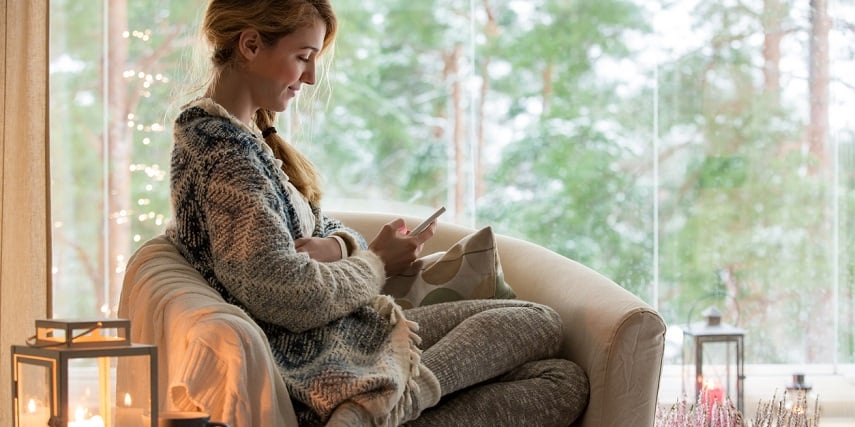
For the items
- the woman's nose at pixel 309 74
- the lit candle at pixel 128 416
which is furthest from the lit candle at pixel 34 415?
the woman's nose at pixel 309 74

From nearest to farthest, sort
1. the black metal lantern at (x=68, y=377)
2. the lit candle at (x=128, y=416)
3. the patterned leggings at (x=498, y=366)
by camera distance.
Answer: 1. the black metal lantern at (x=68, y=377)
2. the lit candle at (x=128, y=416)
3. the patterned leggings at (x=498, y=366)

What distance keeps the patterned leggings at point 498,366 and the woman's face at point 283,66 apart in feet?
1.56

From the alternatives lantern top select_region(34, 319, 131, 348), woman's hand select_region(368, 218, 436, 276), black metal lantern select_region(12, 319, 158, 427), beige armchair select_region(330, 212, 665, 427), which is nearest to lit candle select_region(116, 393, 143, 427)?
black metal lantern select_region(12, 319, 158, 427)

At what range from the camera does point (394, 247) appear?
Result: 1906 millimetres

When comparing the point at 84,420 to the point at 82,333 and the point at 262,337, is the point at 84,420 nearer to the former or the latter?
the point at 82,333

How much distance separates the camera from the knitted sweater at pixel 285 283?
5.15 feet

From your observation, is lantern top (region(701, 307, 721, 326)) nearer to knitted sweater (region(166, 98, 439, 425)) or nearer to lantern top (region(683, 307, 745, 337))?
lantern top (region(683, 307, 745, 337))

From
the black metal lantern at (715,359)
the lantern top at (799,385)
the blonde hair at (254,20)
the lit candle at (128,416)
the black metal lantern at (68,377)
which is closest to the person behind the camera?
the black metal lantern at (68,377)

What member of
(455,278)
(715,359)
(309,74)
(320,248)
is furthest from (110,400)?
(715,359)

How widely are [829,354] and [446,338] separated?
2.81 meters

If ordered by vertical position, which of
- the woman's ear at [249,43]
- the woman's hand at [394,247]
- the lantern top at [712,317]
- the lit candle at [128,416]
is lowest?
the lantern top at [712,317]

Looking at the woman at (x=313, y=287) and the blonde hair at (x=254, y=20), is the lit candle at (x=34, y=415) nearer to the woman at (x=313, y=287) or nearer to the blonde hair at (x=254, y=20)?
the woman at (x=313, y=287)

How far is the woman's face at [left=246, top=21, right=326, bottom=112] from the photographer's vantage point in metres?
1.84

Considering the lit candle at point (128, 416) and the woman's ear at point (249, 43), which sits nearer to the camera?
the lit candle at point (128, 416)
